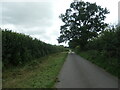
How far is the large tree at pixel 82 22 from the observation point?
4146 centimetres

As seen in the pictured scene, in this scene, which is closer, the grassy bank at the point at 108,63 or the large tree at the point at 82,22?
the grassy bank at the point at 108,63

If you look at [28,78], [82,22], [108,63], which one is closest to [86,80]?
[28,78]

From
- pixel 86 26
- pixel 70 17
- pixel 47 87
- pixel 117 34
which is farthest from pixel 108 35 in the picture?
pixel 70 17

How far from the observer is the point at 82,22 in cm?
4344

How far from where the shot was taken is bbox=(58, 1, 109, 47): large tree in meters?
41.5

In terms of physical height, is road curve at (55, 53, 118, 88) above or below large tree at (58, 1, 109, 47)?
below

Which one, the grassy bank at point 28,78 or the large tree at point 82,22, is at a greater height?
the large tree at point 82,22

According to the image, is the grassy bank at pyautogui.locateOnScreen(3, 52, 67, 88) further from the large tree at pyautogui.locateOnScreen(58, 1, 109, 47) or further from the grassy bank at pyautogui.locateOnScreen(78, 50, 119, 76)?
the large tree at pyautogui.locateOnScreen(58, 1, 109, 47)

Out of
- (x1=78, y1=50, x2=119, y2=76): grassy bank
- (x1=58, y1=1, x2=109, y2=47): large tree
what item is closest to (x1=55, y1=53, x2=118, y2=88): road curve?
(x1=78, y1=50, x2=119, y2=76): grassy bank

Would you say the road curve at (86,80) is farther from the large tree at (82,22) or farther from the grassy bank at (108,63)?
the large tree at (82,22)

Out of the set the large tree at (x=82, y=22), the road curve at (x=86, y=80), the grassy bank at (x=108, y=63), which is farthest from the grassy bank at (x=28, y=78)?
the large tree at (x=82, y=22)

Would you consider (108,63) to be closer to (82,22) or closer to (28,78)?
(28,78)

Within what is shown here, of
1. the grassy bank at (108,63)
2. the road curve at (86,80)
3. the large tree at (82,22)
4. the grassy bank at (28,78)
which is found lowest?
the road curve at (86,80)

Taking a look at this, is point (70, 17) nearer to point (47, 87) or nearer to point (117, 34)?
point (117, 34)
